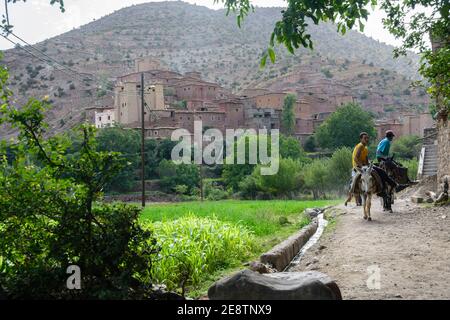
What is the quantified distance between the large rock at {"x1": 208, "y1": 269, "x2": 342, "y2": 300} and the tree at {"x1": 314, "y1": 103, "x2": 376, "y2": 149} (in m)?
65.1

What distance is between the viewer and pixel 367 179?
11.4 meters

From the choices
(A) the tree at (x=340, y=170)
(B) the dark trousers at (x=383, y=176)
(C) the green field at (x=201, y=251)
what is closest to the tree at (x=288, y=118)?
(A) the tree at (x=340, y=170)

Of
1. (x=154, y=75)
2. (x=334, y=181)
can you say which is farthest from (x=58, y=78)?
(x=334, y=181)

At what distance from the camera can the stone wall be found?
50.4 ft

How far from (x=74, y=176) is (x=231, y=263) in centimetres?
401

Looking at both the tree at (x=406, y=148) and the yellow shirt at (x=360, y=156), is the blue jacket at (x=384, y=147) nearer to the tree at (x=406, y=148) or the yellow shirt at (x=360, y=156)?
the yellow shirt at (x=360, y=156)

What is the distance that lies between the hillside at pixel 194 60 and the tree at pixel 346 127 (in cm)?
1352

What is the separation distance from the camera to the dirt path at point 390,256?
4961 mm

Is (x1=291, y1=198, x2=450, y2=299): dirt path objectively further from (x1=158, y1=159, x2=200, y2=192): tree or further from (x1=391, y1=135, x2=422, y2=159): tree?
(x1=391, y1=135, x2=422, y2=159): tree

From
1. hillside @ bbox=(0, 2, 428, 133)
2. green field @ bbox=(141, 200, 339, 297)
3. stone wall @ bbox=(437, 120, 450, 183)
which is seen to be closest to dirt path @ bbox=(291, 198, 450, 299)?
green field @ bbox=(141, 200, 339, 297)

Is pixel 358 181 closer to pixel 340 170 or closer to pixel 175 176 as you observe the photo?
pixel 340 170

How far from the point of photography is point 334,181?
45.2m

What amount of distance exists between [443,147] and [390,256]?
1044 cm

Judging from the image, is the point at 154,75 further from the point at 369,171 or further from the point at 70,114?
the point at 369,171
